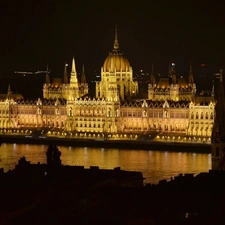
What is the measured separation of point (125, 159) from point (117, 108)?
14029mm

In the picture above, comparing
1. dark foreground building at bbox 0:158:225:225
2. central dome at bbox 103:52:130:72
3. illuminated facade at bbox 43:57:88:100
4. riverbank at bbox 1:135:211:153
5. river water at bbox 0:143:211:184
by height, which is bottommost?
dark foreground building at bbox 0:158:225:225

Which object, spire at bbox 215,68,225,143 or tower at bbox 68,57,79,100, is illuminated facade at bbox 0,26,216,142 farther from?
spire at bbox 215,68,225,143

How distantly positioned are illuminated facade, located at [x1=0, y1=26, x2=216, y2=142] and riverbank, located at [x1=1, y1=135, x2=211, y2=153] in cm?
240

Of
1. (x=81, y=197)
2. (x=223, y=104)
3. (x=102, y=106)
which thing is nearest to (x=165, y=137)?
(x=102, y=106)

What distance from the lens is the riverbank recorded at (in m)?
53.3

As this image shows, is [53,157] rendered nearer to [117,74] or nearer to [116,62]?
[117,74]

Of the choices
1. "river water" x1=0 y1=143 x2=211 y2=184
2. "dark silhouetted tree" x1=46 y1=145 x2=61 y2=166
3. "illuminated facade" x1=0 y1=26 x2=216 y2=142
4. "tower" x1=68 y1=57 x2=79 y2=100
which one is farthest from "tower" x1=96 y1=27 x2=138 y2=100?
"dark silhouetted tree" x1=46 y1=145 x2=61 y2=166

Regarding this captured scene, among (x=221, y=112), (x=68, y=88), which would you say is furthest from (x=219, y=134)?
(x=68, y=88)

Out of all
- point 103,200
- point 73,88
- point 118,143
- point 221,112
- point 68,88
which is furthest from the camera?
point 68,88

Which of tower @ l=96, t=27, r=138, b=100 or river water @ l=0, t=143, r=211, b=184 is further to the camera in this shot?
tower @ l=96, t=27, r=138, b=100

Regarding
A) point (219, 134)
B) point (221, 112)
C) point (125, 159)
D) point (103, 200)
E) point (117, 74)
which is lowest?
point (103, 200)

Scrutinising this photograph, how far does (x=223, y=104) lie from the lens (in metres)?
26.2

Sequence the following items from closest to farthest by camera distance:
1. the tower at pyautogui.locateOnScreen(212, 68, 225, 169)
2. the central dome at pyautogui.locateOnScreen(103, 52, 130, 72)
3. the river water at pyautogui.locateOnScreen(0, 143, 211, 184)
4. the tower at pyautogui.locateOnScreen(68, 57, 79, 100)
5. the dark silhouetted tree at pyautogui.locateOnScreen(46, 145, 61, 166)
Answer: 1. the tower at pyautogui.locateOnScreen(212, 68, 225, 169)
2. the dark silhouetted tree at pyautogui.locateOnScreen(46, 145, 61, 166)
3. the river water at pyautogui.locateOnScreen(0, 143, 211, 184)
4. the tower at pyautogui.locateOnScreen(68, 57, 79, 100)
5. the central dome at pyautogui.locateOnScreen(103, 52, 130, 72)

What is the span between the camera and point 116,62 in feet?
213
